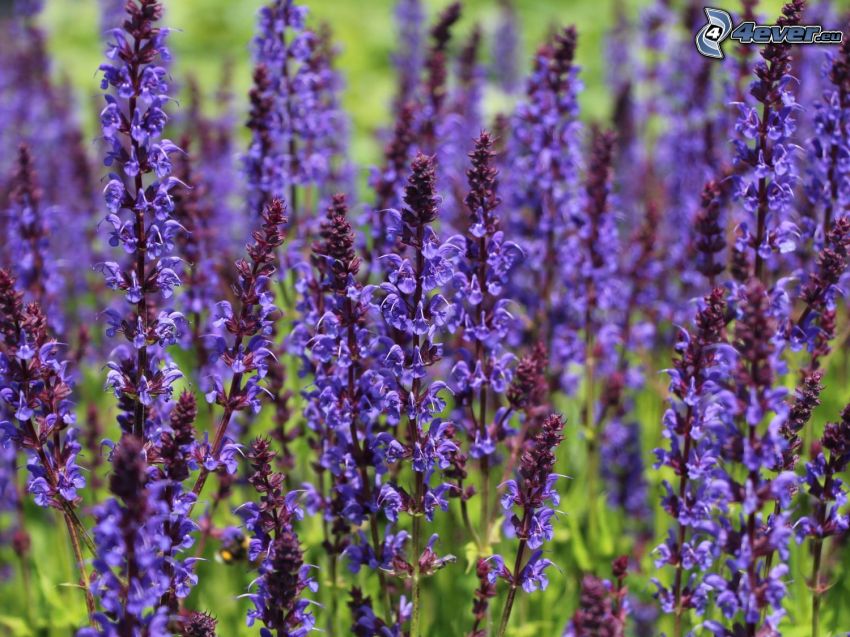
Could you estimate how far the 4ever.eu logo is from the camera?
18.5ft

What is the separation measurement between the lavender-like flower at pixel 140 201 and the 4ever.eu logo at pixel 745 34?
304 cm

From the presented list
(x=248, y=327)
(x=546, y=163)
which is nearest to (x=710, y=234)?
(x=546, y=163)

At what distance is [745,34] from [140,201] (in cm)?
425

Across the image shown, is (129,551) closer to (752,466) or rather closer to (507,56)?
(752,466)

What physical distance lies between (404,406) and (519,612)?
2055 mm

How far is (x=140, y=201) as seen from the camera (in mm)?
4238

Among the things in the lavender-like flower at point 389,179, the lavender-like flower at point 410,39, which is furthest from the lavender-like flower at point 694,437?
the lavender-like flower at point 410,39

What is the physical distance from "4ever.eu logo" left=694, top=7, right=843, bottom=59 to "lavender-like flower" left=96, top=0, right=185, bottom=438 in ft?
9.97

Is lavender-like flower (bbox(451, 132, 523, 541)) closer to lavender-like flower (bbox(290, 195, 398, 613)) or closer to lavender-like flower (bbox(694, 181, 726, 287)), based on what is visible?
lavender-like flower (bbox(290, 195, 398, 613))

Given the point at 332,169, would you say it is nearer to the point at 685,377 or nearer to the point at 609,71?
the point at 685,377

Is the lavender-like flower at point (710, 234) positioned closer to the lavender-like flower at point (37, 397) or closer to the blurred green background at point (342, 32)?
the lavender-like flower at point (37, 397)

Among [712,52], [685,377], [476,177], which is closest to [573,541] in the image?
[685,377]

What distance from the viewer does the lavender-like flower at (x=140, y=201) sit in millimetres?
4195

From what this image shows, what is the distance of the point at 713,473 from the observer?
390 cm
